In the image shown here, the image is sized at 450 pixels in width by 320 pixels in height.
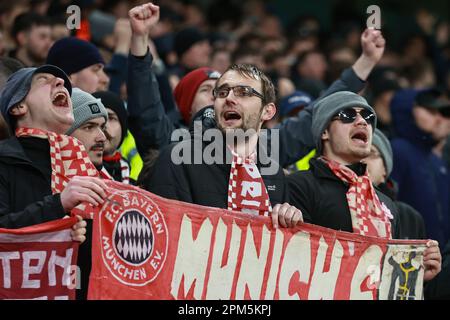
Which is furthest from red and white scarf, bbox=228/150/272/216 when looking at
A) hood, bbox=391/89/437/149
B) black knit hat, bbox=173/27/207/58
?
black knit hat, bbox=173/27/207/58

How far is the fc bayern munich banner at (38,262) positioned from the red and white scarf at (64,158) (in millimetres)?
352

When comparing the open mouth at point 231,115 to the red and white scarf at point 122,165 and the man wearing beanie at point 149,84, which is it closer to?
the man wearing beanie at point 149,84

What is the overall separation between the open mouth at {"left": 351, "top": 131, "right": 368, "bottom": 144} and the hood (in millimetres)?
3360

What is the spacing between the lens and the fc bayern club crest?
17.4ft

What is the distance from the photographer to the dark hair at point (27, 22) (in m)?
9.17

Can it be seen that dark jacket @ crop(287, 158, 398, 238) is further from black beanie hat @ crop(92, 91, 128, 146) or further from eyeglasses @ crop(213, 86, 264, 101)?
black beanie hat @ crop(92, 91, 128, 146)

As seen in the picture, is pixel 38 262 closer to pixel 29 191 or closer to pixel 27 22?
pixel 29 191

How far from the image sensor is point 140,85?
709 centimetres

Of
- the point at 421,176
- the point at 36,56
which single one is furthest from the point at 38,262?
the point at 421,176

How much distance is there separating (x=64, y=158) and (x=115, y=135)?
3.86 ft

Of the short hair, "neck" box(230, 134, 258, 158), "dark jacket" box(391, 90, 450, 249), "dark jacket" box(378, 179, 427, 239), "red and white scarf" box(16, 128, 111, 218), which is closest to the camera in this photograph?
"red and white scarf" box(16, 128, 111, 218)

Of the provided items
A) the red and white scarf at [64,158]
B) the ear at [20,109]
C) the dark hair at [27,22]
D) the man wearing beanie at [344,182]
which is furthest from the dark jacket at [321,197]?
the dark hair at [27,22]
